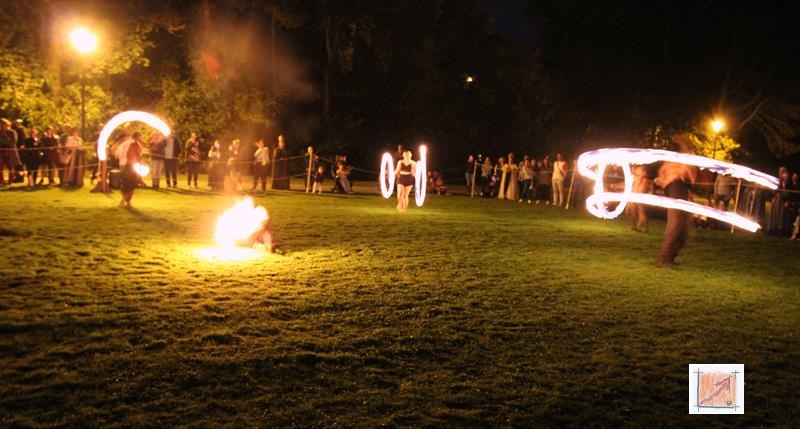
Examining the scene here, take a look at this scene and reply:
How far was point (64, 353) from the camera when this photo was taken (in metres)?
6.14

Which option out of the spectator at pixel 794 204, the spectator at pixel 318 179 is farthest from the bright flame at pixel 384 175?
the spectator at pixel 794 204

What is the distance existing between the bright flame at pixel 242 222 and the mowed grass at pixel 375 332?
2.73 feet

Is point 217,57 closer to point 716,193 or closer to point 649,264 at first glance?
point 716,193

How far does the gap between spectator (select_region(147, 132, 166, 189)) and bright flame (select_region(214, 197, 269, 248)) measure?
13.1 meters

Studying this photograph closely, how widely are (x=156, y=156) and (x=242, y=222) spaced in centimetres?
1386

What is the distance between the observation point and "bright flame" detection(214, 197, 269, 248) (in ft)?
40.8

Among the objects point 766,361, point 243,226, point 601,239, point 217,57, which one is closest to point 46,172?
point 217,57

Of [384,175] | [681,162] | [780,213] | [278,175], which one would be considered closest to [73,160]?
[278,175]

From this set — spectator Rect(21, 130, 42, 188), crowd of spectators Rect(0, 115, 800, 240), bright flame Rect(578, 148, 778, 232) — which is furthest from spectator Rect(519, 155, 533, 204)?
spectator Rect(21, 130, 42, 188)

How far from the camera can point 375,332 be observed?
285 inches

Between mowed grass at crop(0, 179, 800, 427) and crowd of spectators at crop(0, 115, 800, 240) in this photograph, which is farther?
crowd of spectators at crop(0, 115, 800, 240)

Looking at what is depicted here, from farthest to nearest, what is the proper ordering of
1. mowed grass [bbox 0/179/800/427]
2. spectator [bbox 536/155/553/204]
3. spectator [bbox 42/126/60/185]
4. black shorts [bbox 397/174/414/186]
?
spectator [bbox 536/155/553/204] < spectator [bbox 42/126/60/185] < black shorts [bbox 397/174/414/186] < mowed grass [bbox 0/179/800/427]

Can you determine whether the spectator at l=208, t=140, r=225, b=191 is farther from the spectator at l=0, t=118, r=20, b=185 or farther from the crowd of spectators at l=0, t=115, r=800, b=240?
the spectator at l=0, t=118, r=20, b=185

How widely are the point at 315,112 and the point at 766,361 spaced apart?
4074 centimetres
